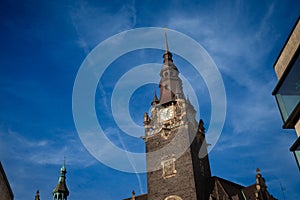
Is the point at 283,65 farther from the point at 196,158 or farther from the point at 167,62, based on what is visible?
the point at 167,62

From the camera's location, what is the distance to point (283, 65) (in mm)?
14469

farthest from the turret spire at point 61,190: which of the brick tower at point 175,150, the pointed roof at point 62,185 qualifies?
the brick tower at point 175,150

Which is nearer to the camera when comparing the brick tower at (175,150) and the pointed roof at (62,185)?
the brick tower at (175,150)

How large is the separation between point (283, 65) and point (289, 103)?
193cm

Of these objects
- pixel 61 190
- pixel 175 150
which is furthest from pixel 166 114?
pixel 61 190

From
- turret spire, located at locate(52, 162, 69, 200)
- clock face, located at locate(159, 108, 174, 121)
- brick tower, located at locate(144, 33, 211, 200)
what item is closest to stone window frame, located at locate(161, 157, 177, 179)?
brick tower, located at locate(144, 33, 211, 200)

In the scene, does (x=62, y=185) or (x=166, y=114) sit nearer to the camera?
(x=166, y=114)

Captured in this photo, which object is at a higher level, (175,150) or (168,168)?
(175,150)

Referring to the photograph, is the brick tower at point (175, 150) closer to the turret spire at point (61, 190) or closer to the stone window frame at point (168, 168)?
the stone window frame at point (168, 168)

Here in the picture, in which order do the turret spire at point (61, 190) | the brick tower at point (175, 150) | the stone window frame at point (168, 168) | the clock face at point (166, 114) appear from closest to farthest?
1. the brick tower at point (175, 150)
2. the stone window frame at point (168, 168)
3. the clock face at point (166, 114)
4. the turret spire at point (61, 190)

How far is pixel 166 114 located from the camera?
40.9 meters

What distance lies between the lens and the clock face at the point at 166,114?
4039cm

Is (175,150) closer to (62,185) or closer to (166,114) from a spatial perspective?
(166,114)

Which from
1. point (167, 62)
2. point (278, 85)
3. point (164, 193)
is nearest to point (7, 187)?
point (278, 85)
